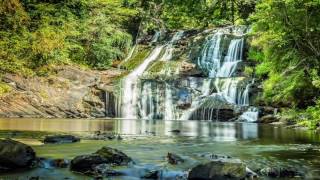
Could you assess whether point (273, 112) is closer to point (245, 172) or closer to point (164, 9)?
point (245, 172)

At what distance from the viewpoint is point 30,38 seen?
1535 centimetres

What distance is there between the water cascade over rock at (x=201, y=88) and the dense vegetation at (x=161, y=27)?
2342 millimetres

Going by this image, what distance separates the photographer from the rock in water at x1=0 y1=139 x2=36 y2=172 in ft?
36.1

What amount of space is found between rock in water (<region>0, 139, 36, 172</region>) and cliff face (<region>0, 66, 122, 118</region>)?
82.9 ft

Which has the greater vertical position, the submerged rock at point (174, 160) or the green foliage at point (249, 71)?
the green foliage at point (249, 71)

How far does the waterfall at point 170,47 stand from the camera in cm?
4692

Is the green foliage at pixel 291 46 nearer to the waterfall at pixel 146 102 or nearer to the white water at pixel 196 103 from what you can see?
the white water at pixel 196 103

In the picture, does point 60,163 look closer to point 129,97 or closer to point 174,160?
point 174,160

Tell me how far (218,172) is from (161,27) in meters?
46.6

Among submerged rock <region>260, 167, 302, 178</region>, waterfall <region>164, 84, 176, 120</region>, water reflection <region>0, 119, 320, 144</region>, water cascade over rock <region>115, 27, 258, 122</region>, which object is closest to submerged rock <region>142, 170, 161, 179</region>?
submerged rock <region>260, 167, 302, 178</region>

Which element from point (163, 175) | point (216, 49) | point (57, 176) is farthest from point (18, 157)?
point (216, 49)

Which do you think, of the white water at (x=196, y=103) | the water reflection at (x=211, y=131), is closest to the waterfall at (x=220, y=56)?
the white water at (x=196, y=103)

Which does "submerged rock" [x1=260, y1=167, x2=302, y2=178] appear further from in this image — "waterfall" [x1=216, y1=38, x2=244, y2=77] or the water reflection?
"waterfall" [x1=216, y1=38, x2=244, y2=77]

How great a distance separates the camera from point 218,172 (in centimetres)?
959
